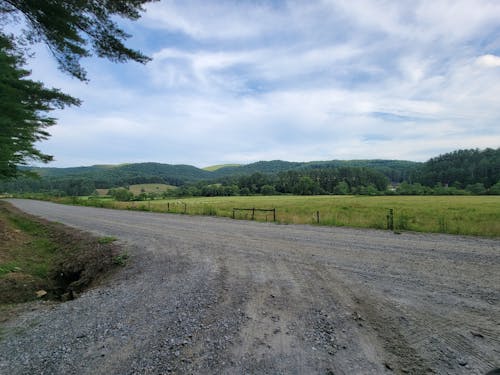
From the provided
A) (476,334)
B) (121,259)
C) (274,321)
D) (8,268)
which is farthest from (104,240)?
(476,334)

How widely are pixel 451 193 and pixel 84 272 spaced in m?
94.8

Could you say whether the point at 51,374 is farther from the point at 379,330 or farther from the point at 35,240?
the point at 35,240

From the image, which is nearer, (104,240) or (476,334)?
(476,334)

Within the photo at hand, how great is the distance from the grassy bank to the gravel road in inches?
43.1

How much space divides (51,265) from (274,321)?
8.23 metres

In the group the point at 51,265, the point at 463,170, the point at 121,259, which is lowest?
the point at 51,265

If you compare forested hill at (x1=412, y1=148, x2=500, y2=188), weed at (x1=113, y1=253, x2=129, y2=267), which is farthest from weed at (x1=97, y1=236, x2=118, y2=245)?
forested hill at (x1=412, y1=148, x2=500, y2=188)

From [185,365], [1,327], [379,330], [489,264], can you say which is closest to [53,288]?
[1,327]

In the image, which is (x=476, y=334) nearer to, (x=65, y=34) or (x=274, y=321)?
(x=274, y=321)

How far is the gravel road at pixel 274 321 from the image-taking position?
104 inches

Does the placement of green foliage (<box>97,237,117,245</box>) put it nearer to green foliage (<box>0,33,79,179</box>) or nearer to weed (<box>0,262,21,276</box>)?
weed (<box>0,262,21,276</box>)

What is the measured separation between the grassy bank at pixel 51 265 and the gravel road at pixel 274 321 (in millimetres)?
1096

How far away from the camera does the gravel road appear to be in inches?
104

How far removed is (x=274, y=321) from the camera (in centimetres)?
348
